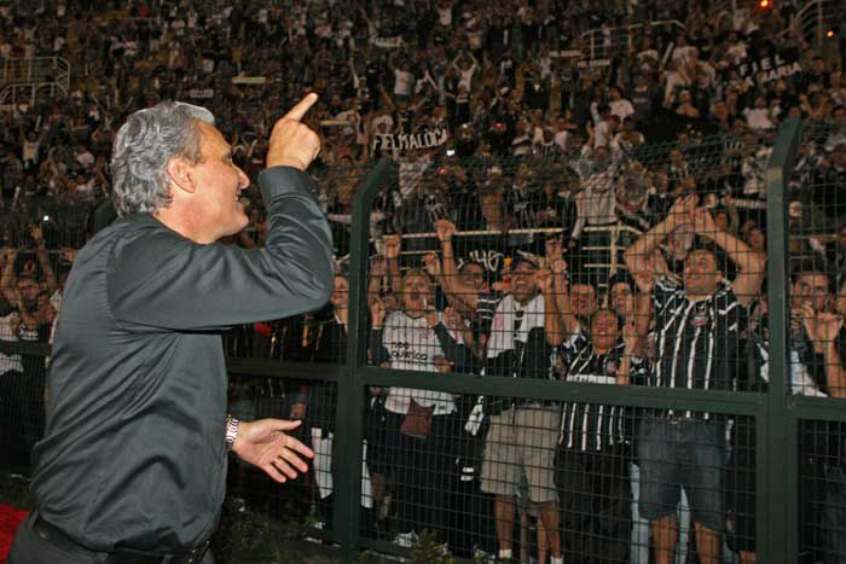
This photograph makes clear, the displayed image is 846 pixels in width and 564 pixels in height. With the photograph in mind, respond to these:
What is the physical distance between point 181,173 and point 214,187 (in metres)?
0.09

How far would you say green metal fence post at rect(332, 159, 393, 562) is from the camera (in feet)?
15.6

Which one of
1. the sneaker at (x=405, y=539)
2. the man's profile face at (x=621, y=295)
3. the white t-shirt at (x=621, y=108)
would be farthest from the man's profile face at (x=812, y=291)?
the white t-shirt at (x=621, y=108)

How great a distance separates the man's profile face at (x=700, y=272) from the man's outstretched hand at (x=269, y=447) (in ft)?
7.97

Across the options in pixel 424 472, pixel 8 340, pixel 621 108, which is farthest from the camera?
pixel 621 108

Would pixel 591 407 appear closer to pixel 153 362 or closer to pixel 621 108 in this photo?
pixel 153 362

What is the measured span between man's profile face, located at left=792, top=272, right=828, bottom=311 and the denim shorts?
0.72 m

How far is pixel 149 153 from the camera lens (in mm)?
2059

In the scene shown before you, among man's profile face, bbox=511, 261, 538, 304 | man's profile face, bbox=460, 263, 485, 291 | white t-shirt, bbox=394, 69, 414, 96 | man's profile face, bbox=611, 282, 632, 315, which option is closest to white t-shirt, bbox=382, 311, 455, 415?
man's profile face, bbox=460, 263, 485, 291

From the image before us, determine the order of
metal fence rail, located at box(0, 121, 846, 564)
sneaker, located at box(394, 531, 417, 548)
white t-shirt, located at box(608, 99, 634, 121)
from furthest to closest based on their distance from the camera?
1. white t-shirt, located at box(608, 99, 634, 121)
2. sneaker, located at box(394, 531, 417, 548)
3. metal fence rail, located at box(0, 121, 846, 564)

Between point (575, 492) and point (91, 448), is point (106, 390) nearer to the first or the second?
point (91, 448)

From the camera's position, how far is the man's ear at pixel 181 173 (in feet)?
6.80

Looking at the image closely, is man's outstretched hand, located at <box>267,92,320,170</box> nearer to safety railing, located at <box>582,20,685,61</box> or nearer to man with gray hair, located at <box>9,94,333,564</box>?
man with gray hair, located at <box>9,94,333,564</box>

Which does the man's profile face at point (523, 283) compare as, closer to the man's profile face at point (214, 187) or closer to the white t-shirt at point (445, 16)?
the man's profile face at point (214, 187)

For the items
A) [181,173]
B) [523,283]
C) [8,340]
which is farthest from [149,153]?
[8,340]
